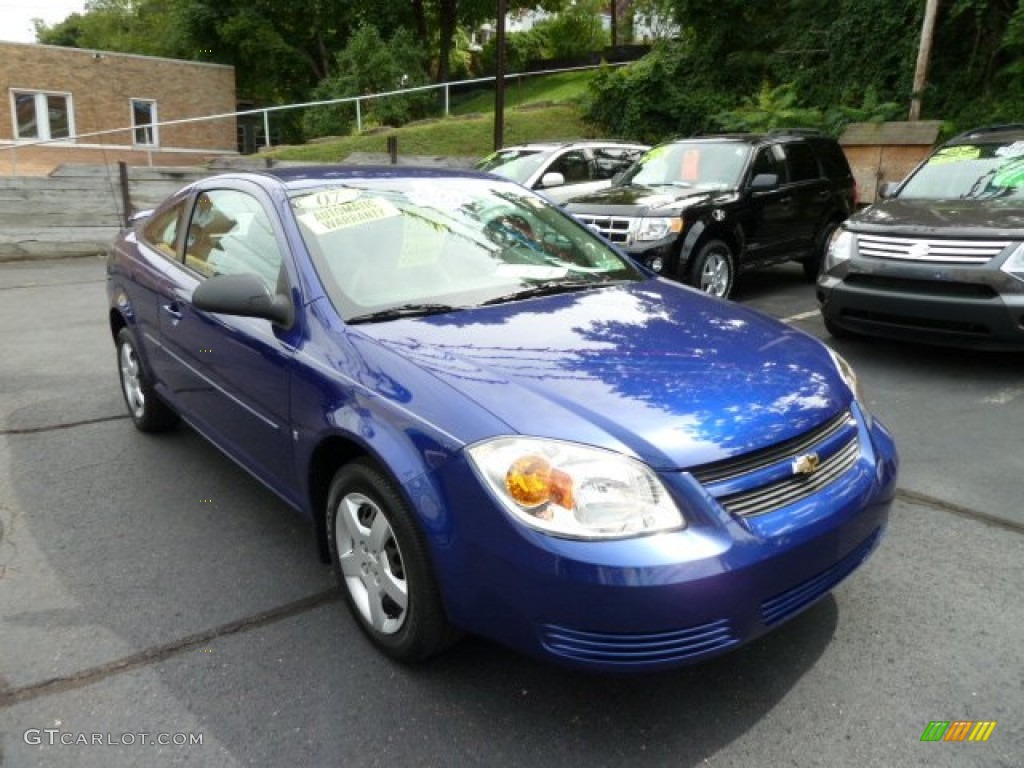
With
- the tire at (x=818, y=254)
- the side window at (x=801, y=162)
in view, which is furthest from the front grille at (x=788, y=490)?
the tire at (x=818, y=254)

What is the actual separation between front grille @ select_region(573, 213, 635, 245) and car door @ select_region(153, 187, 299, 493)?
14.0ft

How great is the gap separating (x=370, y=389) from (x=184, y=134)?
90.6 ft

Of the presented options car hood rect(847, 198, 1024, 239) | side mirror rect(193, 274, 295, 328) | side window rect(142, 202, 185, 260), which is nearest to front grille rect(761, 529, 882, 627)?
side mirror rect(193, 274, 295, 328)

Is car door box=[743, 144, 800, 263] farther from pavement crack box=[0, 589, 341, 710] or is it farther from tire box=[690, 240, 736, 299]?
pavement crack box=[0, 589, 341, 710]

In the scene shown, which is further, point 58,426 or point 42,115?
point 42,115

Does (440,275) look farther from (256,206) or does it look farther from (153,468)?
(153,468)

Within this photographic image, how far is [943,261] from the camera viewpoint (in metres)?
5.54

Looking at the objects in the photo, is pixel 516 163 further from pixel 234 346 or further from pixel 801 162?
pixel 234 346

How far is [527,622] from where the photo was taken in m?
2.14

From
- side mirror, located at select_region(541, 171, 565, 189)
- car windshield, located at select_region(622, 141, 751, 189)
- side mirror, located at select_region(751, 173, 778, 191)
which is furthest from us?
side mirror, located at select_region(541, 171, 565, 189)

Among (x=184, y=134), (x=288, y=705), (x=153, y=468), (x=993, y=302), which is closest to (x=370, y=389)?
(x=288, y=705)

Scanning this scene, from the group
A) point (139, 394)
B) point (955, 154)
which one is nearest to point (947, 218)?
point (955, 154)

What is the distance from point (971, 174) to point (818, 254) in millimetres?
2668

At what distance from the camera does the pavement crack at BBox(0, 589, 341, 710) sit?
2.53m
